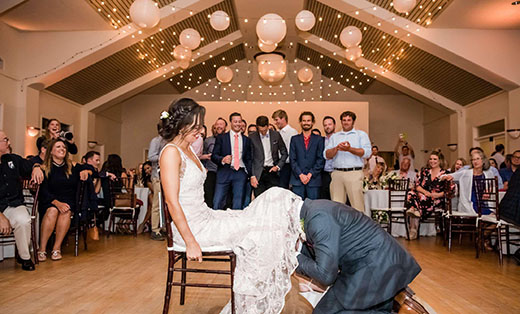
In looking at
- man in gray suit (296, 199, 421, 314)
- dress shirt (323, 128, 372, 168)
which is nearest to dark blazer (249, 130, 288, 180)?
dress shirt (323, 128, 372, 168)

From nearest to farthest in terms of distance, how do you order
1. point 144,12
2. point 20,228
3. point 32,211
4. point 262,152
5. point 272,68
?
1. point 20,228
2. point 32,211
3. point 262,152
4. point 144,12
5. point 272,68

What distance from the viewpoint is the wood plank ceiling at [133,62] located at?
10.1 metres

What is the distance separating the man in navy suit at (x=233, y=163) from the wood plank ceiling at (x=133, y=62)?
214 inches

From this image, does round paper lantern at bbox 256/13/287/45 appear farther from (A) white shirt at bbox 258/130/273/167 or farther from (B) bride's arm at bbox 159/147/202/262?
(B) bride's arm at bbox 159/147/202/262

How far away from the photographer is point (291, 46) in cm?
1243

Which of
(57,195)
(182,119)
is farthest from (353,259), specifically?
(57,195)

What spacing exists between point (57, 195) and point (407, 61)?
29.4 ft

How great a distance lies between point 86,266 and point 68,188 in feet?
2.98

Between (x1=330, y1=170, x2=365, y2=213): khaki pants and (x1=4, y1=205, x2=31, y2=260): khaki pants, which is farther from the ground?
(x1=330, y1=170, x2=365, y2=213): khaki pants

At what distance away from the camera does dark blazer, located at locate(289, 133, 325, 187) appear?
195 inches

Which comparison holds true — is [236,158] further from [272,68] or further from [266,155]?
[272,68]

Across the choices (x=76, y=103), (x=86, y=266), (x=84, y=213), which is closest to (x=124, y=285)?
(x=86, y=266)

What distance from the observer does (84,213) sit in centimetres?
465

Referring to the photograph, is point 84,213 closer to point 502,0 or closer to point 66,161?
point 66,161
